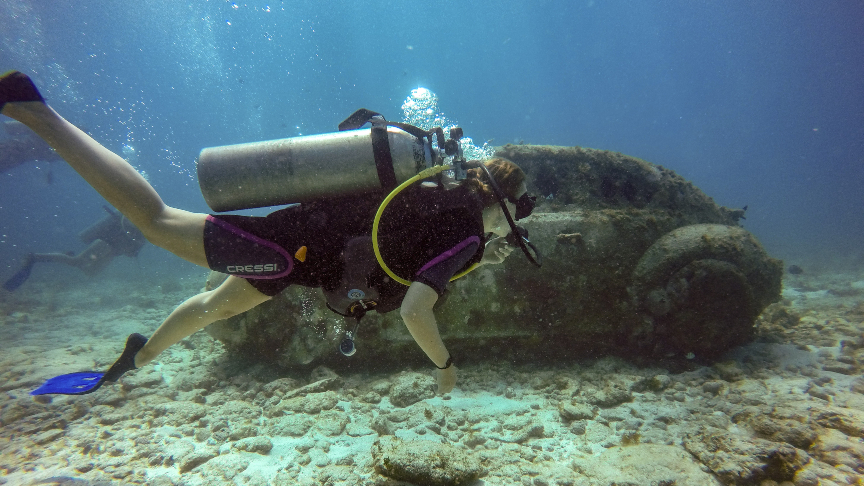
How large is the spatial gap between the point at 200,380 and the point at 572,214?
5.47 m

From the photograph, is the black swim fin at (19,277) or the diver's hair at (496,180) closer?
the diver's hair at (496,180)

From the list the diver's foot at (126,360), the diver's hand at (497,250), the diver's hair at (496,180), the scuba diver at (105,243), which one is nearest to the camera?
the diver's hair at (496,180)

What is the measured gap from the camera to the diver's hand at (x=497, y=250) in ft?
9.77

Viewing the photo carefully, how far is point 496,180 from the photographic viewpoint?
108 inches

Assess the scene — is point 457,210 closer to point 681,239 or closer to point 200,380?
point 681,239

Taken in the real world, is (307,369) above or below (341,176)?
below

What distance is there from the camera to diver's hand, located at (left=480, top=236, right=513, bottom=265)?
2979mm

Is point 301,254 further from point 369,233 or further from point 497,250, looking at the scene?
point 497,250

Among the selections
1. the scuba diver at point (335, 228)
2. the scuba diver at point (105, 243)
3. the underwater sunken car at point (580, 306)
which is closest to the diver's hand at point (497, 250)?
the scuba diver at point (335, 228)

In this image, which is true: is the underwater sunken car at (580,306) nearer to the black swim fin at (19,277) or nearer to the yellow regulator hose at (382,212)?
the yellow regulator hose at (382,212)

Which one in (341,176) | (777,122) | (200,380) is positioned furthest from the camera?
(777,122)

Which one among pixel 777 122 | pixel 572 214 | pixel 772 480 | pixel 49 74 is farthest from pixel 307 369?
pixel 777 122

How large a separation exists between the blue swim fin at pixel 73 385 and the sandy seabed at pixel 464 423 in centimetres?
38

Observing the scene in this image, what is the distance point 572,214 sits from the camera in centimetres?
472
